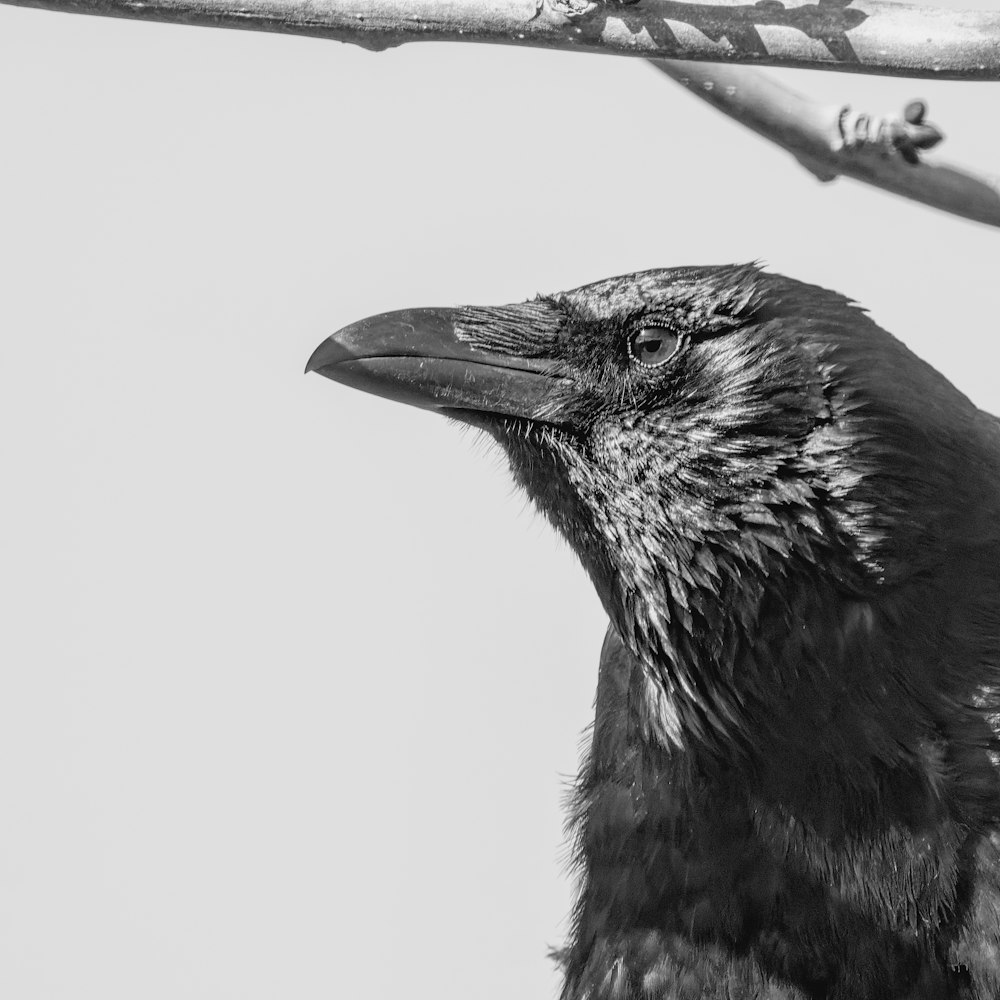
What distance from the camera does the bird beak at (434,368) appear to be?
147 inches

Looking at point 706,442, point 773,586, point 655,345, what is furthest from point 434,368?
point 773,586

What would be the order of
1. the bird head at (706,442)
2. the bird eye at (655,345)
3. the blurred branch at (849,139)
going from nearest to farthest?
1. the bird head at (706,442)
2. the bird eye at (655,345)
3. the blurred branch at (849,139)

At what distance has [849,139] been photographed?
411 cm

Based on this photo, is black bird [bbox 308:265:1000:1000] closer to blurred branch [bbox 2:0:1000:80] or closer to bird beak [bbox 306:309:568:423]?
bird beak [bbox 306:309:568:423]

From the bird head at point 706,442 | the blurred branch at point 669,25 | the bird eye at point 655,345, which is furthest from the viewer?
the bird eye at point 655,345

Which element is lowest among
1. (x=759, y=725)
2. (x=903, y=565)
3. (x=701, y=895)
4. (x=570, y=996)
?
(x=570, y=996)

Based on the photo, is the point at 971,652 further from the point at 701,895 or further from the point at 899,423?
the point at 701,895

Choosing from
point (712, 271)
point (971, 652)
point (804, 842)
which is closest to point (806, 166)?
point (712, 271)

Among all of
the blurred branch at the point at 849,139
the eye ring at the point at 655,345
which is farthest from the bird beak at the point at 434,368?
the blurred branch at the point at 849,139

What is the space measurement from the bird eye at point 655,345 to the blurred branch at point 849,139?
734mm

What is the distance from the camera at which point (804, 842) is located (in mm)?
3664

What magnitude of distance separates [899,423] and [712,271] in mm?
554

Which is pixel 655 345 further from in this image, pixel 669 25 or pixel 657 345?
pixel 669 25

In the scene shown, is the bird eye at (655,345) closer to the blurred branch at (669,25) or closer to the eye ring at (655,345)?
the eye ring at (655,345)
